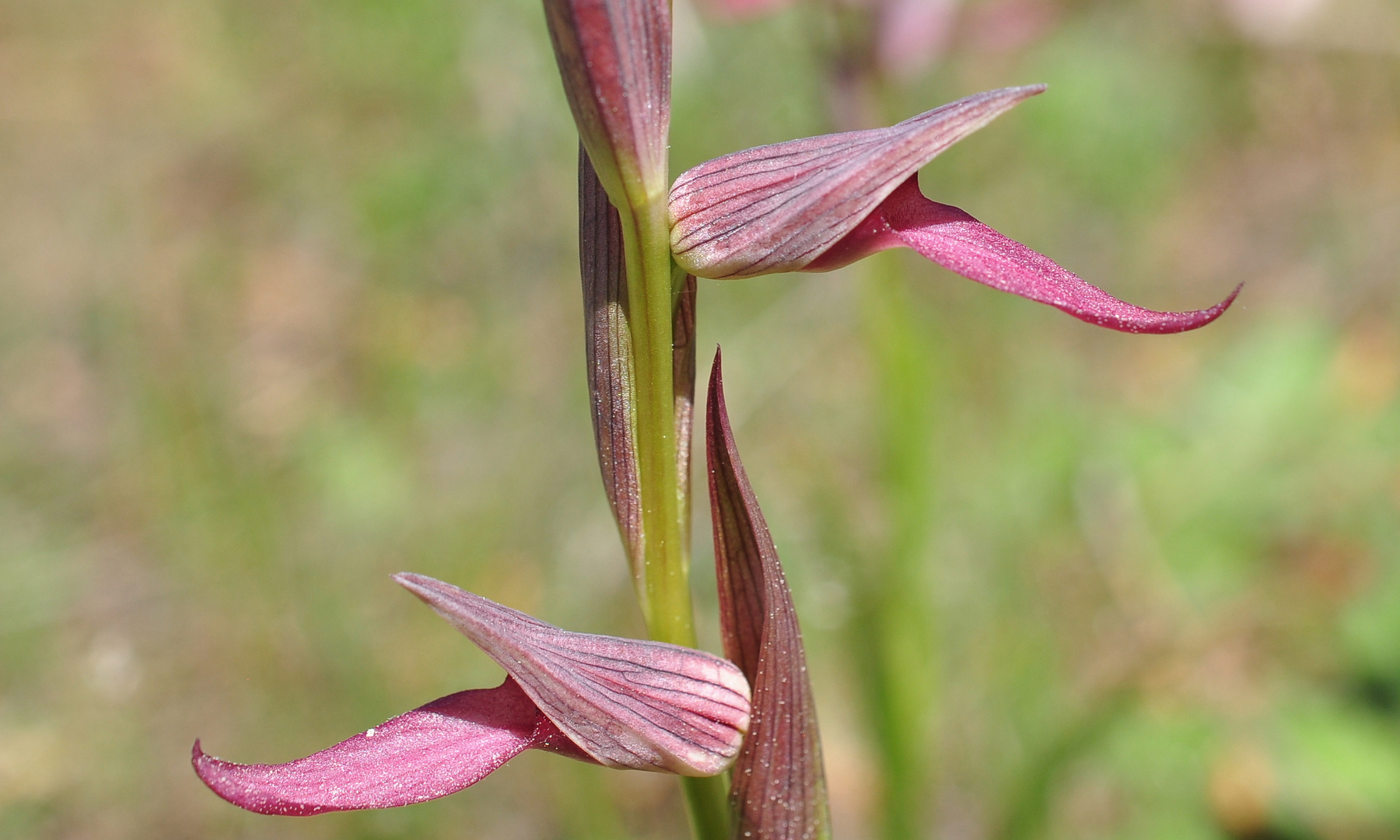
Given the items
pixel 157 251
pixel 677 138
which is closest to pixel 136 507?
pixel 157 251

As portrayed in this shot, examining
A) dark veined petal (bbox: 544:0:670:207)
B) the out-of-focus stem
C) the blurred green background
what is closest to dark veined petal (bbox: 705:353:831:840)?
dark veined petal (bbox: 544:0:670:207)

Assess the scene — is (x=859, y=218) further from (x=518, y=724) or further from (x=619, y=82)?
(x=518, y=724)

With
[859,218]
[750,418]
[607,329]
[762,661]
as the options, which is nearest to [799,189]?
[859,218]

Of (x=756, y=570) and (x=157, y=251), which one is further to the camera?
(x=157, y=251)

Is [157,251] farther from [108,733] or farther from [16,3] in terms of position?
[16,3]

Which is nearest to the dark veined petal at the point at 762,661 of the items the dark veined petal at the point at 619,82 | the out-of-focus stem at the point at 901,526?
the dark veined petal at the point at 619,82

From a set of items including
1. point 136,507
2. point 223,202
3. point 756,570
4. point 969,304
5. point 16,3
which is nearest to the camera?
point 756,570

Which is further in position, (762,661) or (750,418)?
(750,418)
